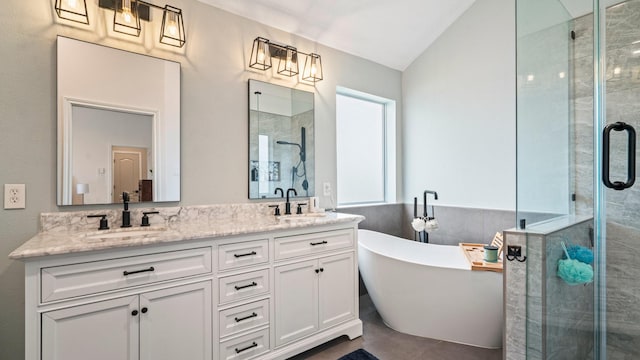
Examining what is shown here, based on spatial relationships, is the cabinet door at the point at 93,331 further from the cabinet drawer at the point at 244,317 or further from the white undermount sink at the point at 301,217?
the white undermount sink at the point at 301,217

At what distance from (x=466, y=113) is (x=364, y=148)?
1.08 m

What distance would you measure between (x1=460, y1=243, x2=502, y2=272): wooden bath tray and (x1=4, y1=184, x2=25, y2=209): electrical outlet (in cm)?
270

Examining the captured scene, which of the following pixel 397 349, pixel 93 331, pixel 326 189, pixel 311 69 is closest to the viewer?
pixel 93 331

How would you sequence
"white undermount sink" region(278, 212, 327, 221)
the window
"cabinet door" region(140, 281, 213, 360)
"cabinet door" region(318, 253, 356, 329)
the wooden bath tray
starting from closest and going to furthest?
"cabinet door" region(140, 281, 213, 360) < the wooden bath tray < "cabinet door" region(318, 253, 356, 329) < "white undermount sink" region(278, 212, 327, 221) < the window

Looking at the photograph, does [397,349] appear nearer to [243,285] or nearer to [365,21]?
[243,285]

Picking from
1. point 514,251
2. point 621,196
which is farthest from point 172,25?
point 621,196

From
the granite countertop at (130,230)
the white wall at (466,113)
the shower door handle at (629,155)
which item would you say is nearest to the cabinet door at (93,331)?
the granite countertop at (130,230)

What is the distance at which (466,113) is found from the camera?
3.03 metres

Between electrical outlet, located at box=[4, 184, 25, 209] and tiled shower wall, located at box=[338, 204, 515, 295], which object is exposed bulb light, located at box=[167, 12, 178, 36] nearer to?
electrical outlet, located at box=[4, 184, 25, 209]

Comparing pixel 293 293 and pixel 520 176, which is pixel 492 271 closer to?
pixel 520 176

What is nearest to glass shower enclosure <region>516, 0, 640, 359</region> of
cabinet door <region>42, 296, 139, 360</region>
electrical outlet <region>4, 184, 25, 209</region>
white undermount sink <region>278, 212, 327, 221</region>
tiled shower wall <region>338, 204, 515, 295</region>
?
tiled shower wall <region>338, 204, 515, 295</region>

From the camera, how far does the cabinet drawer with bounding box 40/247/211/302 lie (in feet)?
4.18

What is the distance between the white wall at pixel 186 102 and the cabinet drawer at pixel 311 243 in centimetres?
60

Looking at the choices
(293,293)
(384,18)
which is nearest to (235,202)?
(293,293)
